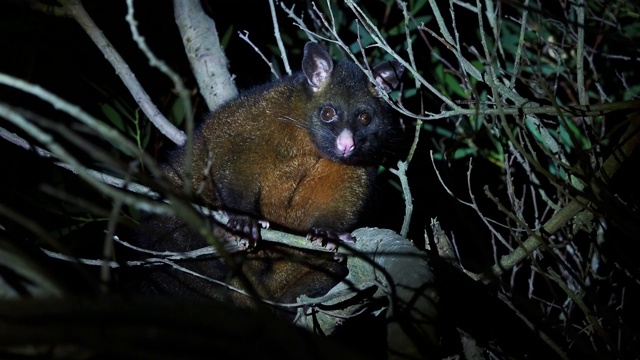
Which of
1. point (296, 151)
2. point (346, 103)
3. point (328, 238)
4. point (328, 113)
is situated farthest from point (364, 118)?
point (328, 238)

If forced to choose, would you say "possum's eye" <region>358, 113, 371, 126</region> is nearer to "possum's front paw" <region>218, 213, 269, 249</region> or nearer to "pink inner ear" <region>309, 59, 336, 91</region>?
"pink inner ear" <region>309, 59, 336, 91</region>

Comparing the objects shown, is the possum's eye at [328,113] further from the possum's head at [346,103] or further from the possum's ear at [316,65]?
the possum's ear at [316,65]

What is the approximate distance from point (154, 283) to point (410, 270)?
2225mm

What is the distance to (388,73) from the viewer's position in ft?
14.3

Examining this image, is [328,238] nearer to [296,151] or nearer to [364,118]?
[296,151]

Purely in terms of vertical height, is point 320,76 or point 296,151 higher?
point 320,76

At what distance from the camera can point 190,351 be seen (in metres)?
1.39

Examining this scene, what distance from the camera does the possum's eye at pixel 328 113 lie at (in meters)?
4.25

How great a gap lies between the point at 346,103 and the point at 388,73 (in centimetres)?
39

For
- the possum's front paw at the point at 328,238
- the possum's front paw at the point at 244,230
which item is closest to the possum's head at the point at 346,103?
the possum's front paw at the point at 328,238

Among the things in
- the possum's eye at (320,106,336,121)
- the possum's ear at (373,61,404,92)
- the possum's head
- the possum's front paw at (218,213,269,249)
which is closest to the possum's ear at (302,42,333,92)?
the possum's head

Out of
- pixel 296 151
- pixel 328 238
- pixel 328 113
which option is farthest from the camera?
pixel 328 113

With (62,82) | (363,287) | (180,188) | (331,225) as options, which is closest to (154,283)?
(180,188)

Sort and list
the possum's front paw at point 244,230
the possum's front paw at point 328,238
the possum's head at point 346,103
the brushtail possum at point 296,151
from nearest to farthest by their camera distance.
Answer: the possum's front paw at point 328,238 → the possum's front paw at point 244,230 → the brushtail possum at point 296,151 → the possum's head at point 346,103
